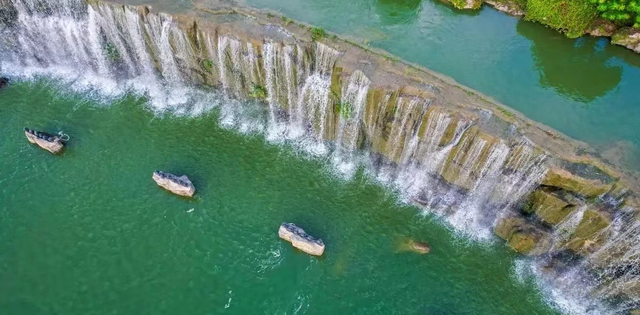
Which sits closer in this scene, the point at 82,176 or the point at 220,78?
the point at 82,176

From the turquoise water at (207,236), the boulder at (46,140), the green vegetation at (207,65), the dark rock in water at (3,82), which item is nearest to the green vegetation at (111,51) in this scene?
the turquoise water at (207,236)

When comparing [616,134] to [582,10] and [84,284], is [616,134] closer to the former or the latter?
[582,10]

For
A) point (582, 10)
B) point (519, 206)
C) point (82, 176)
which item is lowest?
point (82, 176)

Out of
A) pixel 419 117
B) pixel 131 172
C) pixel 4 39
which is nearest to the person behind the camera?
pixel 419 117

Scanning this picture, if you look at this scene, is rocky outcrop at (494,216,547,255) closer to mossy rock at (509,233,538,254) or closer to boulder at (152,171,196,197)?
mossy rock at (509,233,538,254)

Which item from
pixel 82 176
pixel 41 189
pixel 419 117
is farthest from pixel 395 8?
pixel 41 189

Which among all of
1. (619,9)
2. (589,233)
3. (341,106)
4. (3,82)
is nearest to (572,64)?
(619,9)

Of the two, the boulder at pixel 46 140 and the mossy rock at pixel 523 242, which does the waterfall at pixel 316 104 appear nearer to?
the mossy rock at pixel 523 242
